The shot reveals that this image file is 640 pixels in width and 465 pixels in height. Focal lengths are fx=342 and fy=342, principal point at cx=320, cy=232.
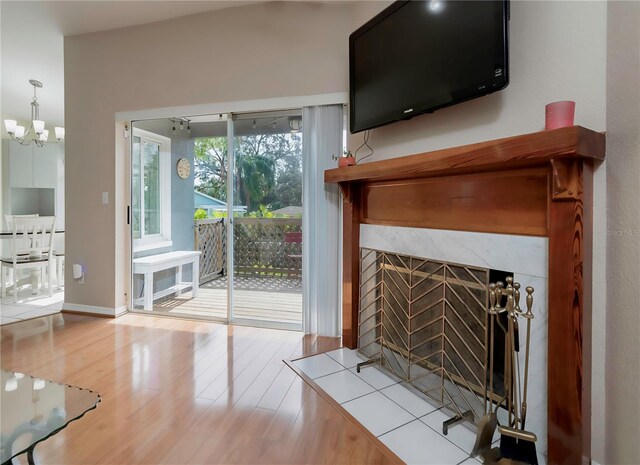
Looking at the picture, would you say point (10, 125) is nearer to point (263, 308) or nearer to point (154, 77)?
point (154, 77)

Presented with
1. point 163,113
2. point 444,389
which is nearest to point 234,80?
point 163,113

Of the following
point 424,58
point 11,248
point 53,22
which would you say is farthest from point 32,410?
point 11,248

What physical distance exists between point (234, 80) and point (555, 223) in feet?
8.73

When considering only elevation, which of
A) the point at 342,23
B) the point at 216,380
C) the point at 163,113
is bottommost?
the point at 216,380

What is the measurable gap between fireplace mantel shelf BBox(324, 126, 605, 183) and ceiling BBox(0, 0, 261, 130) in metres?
2.22

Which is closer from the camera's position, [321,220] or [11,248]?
[321,220]

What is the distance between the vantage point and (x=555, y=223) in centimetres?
126

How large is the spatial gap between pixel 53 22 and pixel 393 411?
423 cm

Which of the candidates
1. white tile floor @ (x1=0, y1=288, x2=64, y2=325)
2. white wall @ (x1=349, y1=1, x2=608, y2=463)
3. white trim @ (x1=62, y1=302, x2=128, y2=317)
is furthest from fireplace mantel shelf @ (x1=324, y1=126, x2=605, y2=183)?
white tile floor @ (x1=0, y1=288, x2=64, y2=325)

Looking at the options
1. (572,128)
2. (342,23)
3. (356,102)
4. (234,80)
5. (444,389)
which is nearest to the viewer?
(572,128)

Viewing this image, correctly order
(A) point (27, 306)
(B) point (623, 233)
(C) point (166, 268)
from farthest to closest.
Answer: (C) point (166, 268)
(A) point (27, 306)
(B) point (623, 233)

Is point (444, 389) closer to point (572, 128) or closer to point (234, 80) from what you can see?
point (572, 128)

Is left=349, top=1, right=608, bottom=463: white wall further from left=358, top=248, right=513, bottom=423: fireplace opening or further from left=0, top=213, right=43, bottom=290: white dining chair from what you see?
left=0, top=213, right=43, bottom=290: white dining chair

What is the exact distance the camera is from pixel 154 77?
3.19 metres
